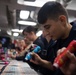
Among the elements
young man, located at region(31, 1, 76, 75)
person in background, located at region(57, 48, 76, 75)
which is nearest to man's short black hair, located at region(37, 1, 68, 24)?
young man, located at region(31, 1, 76, 75)

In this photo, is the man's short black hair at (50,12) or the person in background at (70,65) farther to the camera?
the man's short black hair at (50,12)

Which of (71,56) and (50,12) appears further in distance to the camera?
(50,12)

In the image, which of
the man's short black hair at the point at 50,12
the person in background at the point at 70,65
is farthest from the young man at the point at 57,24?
the person in background at the point at 70,65

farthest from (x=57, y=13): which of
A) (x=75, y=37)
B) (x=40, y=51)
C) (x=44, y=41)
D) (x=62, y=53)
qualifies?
(x=44, y=41)

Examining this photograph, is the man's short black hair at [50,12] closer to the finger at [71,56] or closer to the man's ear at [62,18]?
the man's ear at [62,18]

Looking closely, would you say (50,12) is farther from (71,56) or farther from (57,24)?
(71,56)

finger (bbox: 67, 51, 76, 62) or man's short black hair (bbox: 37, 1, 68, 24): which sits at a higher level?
man's short black hair (bbox: 37, 1, 68, 24)

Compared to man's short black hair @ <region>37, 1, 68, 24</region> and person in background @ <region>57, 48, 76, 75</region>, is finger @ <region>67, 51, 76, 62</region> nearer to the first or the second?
→ person in background @ <region>57, 48, 76, 75</region>

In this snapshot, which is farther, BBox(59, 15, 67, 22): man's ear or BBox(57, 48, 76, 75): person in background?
BBox(59, 15, 67, 22): man's ear

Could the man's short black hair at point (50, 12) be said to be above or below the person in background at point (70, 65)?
above

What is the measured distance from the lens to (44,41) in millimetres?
2959

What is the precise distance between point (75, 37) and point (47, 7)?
0.35 meters

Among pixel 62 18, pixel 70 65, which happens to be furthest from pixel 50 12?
pixel 70 65

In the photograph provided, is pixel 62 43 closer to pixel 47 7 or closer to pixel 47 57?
pixel 47 7
